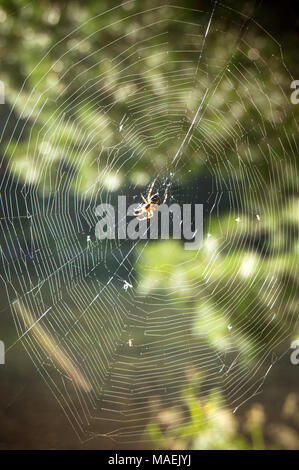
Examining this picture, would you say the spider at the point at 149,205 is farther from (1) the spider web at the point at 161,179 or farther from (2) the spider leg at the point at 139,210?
(1) the spider web at the point at 161,179

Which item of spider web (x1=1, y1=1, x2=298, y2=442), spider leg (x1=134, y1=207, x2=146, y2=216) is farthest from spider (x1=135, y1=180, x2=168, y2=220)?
spider web (x1=1, y1=1, x2=298, y2=442)

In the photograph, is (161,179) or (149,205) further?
(149,205)

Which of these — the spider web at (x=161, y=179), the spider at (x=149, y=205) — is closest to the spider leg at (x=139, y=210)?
the spider at (x=149, y=205)

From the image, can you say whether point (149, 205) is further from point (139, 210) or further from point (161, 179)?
point (161, 179)

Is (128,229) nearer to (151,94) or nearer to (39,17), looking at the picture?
(151,94)

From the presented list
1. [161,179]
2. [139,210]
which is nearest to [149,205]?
[139,210]

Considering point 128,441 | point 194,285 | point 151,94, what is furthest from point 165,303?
point 151,94

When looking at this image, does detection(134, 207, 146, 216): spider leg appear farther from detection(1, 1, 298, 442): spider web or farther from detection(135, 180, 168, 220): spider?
detection(1, 1, 298, 442): spider web

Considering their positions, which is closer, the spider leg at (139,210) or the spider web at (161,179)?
the spider web at (161,179)
